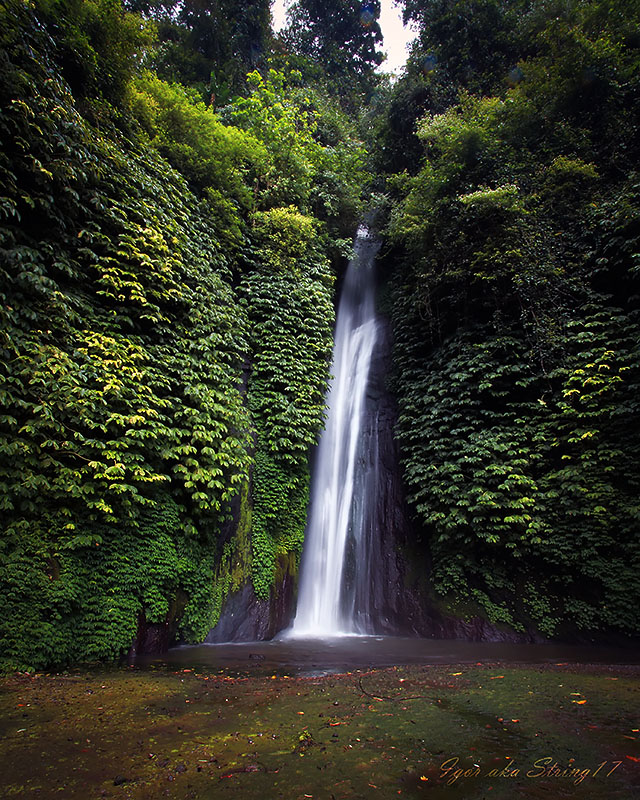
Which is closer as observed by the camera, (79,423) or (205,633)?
(79,423)

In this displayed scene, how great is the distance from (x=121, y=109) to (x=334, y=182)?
784cm

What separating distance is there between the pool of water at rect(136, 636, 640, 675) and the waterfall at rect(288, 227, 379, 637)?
1091mm

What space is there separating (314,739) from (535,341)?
892cm

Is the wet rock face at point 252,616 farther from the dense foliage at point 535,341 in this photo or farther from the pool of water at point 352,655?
the dense foliage at point 535,341

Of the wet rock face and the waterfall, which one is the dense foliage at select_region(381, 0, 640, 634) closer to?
the waterfall

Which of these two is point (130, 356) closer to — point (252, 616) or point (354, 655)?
point (252, 616)

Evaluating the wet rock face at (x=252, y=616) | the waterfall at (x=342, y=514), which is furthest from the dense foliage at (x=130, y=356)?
the waterfall at (x=342, y=514)

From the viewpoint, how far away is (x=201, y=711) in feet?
11.0

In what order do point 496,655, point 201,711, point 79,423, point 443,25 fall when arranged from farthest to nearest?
point 443,25, point 496,655, point 79,423, point 201,711

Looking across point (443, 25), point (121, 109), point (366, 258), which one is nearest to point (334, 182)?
point (366, 258)

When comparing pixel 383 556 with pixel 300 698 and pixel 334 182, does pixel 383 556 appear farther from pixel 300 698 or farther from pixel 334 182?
pixel 334 182
